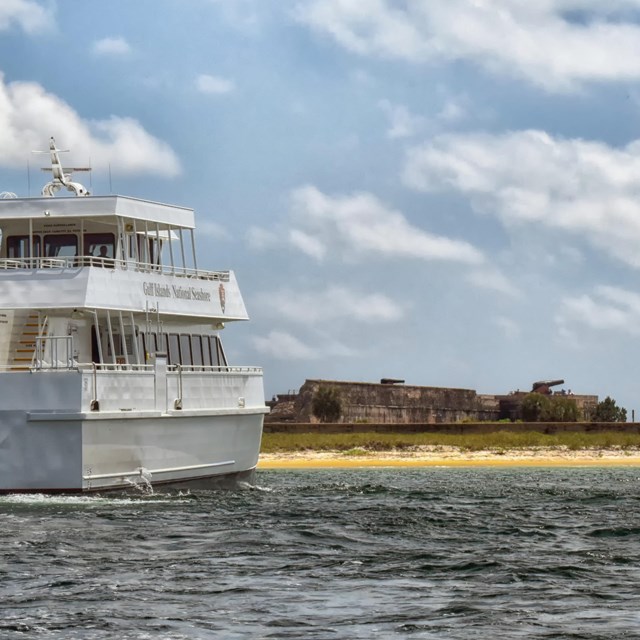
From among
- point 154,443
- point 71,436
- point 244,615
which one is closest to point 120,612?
point 244,615

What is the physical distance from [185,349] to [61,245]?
11.7ft

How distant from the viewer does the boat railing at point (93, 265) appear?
26413 millimetres

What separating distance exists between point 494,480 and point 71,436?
1815 cm

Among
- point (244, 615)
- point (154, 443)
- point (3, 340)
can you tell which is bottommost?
point (244, 615)

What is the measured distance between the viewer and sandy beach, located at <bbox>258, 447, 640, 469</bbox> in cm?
5031

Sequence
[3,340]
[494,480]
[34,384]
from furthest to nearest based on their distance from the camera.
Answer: [494,480] → [3,340] → [34,384]

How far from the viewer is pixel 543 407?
77875 mm

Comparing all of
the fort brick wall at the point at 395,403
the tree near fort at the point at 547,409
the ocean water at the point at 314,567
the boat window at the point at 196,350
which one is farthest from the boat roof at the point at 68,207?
the tree near fort at the point at 547,409

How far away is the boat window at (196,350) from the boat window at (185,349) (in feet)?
0.51

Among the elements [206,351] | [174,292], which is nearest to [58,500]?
[174,292]

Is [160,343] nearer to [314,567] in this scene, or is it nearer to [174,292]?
[174,292]

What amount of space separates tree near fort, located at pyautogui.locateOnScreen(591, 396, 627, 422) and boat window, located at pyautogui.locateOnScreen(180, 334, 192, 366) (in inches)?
2179

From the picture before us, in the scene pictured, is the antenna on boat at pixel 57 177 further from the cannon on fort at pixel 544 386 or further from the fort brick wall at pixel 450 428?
the cannon on fort at pixel 544 386

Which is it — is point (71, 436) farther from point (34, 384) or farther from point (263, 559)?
point (263, 559)
